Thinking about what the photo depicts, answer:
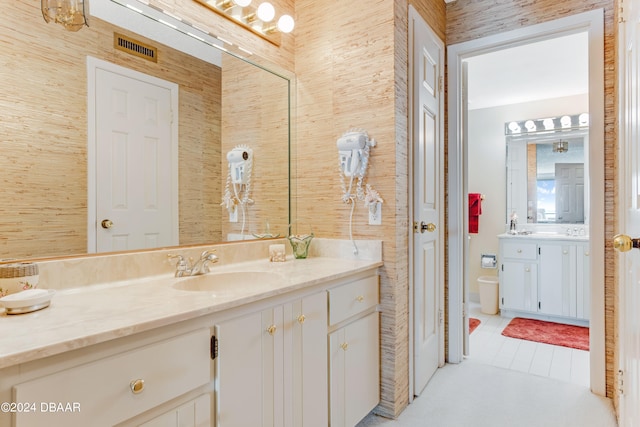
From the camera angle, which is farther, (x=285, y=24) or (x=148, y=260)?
(x=285, y=24)

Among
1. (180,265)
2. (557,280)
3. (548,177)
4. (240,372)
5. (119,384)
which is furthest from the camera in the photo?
(548,177)

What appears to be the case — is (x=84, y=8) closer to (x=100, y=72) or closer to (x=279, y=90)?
(x=100, y=72)

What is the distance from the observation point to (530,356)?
2760mm

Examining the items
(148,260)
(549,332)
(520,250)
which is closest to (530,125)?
→ (520,250)

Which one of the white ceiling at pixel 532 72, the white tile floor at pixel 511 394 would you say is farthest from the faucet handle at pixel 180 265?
the white ceiling at pixel 532 72

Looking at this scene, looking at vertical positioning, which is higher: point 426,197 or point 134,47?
point 134,47

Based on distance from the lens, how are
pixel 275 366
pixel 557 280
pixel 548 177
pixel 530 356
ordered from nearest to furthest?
pixel 275 366 < pixel 530 356 < pixel 557 280 < pixel 548 177

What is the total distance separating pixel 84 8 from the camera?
125cm

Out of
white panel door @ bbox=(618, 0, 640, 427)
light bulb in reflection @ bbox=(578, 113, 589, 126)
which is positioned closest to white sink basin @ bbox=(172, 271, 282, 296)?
white panel door @ bbox=(618, 0, 640, 427)

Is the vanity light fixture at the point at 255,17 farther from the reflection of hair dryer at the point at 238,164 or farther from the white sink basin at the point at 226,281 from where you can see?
the white sink basin at the point at 226,281

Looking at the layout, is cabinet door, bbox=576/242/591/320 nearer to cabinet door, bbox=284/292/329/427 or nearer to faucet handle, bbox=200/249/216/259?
cabinet door, bbox=284/292/329/427

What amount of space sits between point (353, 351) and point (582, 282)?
282 cm

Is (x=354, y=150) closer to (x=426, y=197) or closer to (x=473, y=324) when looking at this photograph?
(x=426, y=197)

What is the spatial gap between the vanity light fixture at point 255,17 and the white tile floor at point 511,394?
2.17 metres
